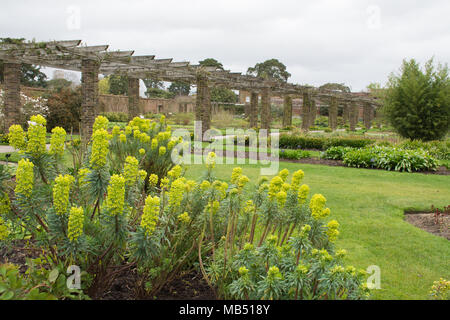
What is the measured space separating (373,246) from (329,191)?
101 inches

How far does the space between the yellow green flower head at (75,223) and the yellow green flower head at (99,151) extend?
0.26 m

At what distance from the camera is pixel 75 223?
160 centimetres

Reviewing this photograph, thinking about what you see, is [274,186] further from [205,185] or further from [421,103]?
[421,103]

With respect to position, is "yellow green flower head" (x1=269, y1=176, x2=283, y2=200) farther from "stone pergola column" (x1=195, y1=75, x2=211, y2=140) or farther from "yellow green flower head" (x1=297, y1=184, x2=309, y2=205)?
"stone pergola column" (x1=195, y1=75, x2=211, y2=140)

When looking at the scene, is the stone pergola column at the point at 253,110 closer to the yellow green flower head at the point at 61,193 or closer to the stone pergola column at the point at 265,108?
the stone pergola column at the point at 265,108

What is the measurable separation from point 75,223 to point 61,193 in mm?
160

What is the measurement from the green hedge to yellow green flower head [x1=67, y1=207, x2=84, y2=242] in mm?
12699

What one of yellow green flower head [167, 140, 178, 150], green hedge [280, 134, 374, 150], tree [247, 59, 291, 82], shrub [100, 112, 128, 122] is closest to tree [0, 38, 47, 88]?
shrub [100, 112, 128, 122]

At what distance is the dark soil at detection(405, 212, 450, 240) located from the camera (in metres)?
4.38

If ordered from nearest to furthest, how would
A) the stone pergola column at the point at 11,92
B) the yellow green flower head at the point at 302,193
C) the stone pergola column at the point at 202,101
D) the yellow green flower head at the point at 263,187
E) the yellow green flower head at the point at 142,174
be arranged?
the yellow green flower head at the point at 302,193, the yellow green flower head at the point at 263,187, the yellow green flower head at the point at 142,174, the stone pergola column at the point at 11,92, the stone pergola column at the point at 202,101

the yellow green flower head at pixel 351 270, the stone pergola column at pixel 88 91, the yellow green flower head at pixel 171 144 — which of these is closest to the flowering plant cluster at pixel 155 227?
the yellow green flower head at pixel 351 270

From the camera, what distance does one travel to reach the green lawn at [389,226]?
10.2 ft

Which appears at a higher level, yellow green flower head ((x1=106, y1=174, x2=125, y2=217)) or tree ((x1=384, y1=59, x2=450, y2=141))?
tree ((x1=384, y1=59, x2=450, y2=141))
